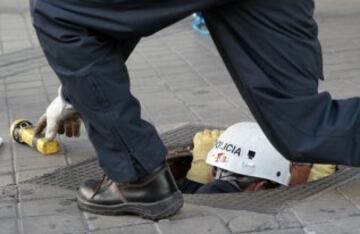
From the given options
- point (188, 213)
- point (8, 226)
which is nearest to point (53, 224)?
point (8, 226)

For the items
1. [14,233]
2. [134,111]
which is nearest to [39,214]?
[14,233]

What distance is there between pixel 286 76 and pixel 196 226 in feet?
2.22

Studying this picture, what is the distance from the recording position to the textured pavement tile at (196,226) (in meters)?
3.06

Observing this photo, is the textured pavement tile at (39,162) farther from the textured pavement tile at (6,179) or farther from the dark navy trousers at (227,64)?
the dark navy trousers at (227,64)

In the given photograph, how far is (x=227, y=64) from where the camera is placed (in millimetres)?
3150

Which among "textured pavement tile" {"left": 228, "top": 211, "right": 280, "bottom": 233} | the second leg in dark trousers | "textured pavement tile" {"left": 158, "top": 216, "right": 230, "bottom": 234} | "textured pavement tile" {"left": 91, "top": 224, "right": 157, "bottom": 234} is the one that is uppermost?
the second leg in dark trousers

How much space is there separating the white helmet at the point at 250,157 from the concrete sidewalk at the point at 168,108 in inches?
14.8

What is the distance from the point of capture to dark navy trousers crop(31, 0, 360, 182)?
114 inches

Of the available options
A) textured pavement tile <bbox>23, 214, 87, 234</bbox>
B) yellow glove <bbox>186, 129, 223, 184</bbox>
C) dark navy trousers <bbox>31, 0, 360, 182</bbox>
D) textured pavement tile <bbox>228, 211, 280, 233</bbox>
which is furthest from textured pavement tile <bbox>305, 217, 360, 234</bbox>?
yellow glove <bbox>186, 129, 223, 184</bbox>

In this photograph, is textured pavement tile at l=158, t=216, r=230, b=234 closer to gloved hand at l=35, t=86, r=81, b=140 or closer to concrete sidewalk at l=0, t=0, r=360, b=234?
concrete sidewalk at l=0, t=0, r=360, b=234

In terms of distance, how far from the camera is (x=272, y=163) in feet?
12.3

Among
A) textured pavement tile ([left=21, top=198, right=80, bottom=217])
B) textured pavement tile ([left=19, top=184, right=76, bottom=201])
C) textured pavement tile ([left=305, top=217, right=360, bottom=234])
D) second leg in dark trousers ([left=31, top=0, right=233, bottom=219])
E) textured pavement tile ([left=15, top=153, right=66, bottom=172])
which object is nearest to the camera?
second leg in dark trousers ([left=31, top=0, right=233, bottom=219])

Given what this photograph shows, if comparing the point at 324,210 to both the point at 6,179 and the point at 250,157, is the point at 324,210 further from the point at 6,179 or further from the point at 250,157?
the point at 6,179

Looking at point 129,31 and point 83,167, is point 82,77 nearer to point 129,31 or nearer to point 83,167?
point 129,31
